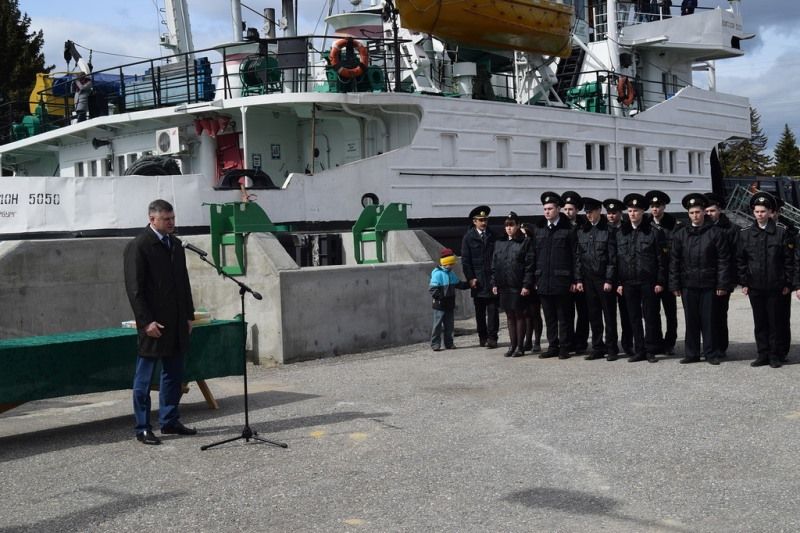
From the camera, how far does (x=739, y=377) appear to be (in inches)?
353

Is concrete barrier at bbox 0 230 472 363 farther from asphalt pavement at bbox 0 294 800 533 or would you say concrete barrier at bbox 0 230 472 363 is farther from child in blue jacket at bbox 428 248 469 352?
asphalt pavement at bbox 0 294 800 533

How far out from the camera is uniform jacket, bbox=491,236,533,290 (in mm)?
11180

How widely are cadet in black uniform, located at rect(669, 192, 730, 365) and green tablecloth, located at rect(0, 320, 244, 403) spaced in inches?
191

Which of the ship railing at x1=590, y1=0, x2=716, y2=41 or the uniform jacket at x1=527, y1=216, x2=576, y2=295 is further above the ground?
the ship railing at x1=590, y1=0, x2=716, y2=41

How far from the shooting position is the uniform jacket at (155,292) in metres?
7.00

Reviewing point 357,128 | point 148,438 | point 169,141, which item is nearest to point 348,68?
point 357,128

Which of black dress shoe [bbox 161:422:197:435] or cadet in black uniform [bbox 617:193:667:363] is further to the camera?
cadet in black uniform [bbox 617:193:667:363]

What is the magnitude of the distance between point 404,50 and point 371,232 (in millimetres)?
6467

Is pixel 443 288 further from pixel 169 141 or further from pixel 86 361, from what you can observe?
pixel 169 141

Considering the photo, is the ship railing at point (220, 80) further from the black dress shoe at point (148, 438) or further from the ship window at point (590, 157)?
the black dress shoe at point (148, 438)

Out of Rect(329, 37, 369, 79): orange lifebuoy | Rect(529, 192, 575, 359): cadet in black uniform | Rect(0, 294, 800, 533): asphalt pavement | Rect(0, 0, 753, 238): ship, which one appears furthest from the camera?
Rect(329, 37, 369, 79): orange lifebuoy

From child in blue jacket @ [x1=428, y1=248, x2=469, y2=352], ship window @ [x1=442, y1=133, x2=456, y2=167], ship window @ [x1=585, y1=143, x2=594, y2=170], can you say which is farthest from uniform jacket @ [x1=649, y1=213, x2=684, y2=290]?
ship window @ [x1=585, y1=143, x2=594, y2=170]

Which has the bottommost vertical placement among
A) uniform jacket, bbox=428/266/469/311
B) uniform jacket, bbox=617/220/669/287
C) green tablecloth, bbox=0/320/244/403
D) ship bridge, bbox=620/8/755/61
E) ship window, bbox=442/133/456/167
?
green tablecloth, bbox=0/320/244/403

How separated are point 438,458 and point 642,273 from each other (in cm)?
495
